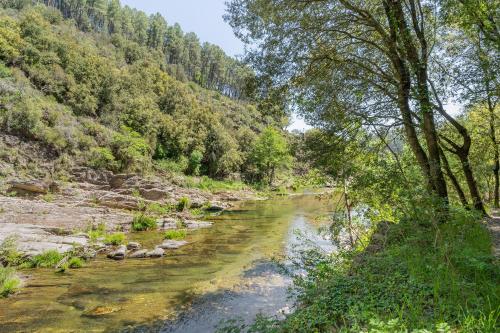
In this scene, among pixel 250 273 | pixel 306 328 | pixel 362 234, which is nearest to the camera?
pixel 306 328

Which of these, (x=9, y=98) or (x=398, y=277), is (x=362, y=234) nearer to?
(x=398, y=277)

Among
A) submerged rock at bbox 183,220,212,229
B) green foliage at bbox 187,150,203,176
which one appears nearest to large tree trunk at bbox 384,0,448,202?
submerged rock at bbox 183,220,212,229

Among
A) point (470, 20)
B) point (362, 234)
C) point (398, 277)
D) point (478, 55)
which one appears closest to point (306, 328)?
point (398, 277)

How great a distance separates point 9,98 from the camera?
2873 cm

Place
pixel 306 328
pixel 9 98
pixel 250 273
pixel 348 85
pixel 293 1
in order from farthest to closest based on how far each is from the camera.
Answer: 1. pixel 9 98
2. pixel 250 273
3. pixel 348 85
4. pixel 293 1
5. pixel 306 328

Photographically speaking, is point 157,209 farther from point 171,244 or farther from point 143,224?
point 171,244

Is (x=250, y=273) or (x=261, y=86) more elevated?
(x=261, y=86)

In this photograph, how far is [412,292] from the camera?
4.53 m

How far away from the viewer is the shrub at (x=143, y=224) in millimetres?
19469

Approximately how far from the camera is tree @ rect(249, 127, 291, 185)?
5450 cm

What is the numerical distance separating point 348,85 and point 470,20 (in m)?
3.30

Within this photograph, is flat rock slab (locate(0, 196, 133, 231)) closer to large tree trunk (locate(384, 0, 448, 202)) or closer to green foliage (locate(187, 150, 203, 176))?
large tree trunk (locate(384, 0, 448, 202))

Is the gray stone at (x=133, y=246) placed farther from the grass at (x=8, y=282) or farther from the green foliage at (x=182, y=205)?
the green foliage at (x=182, y=205)

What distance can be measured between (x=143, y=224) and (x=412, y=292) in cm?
1748
